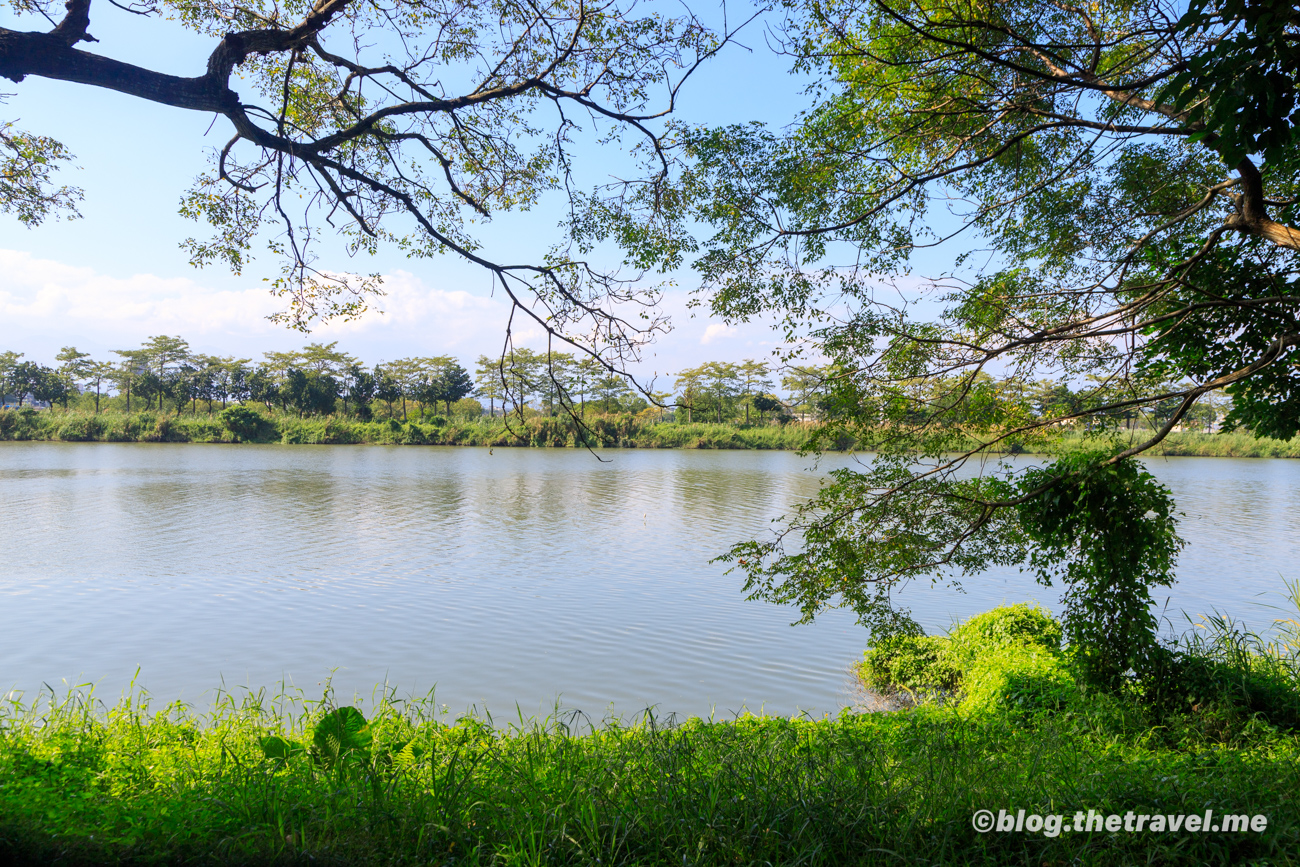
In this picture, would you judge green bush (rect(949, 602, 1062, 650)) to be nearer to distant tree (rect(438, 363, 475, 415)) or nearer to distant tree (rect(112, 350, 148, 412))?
distant tree (rect(438, 363, 475, 415))

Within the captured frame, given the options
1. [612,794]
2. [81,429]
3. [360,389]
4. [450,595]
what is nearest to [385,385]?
[360,389]

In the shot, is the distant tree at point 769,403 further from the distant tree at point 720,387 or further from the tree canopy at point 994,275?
the distant tree at point 720,387

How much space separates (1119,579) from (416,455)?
34.5 meters

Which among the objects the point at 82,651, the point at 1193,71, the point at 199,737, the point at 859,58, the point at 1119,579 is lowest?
the point at 82,651

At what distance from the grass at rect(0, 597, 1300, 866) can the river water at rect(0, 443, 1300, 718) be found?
1.98 metres

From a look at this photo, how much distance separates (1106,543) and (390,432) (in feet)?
147

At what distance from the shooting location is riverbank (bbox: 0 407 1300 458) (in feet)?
132

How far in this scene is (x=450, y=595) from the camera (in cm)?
945

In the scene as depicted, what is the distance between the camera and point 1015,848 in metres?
2.69

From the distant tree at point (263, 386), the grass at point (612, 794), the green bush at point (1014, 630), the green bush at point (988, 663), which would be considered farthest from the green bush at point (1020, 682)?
the distant tree at point (263, 386)

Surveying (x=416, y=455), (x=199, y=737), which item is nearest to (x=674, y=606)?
(x=199, y=737)

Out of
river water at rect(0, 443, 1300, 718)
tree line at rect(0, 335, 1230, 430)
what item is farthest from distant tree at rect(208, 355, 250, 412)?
river water at rect(0, 443, 1300, 718)

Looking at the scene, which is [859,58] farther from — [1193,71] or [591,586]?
[591,586]

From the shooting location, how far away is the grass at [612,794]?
2.51 meters
